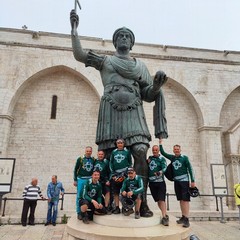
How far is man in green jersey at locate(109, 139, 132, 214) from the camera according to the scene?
2.75 m

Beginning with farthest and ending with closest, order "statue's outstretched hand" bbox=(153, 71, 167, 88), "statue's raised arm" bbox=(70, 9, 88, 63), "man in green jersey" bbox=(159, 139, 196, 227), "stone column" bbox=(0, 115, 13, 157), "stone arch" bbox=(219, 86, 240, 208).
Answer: "stone arch" bbox=(219, 86, 240, 208), "stone column" bbox=(0, 115, 13, 157), "man in green jersey" bbox=(159, 139, 196, 227), "statue's raised arm" bbox=(70, 9, 88, 63), "statue's outstretched hand" bbox=(153, 71, 167, 88)

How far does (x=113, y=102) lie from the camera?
304 centimetres

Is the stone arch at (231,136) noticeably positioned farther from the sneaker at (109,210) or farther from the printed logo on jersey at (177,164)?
the sneaker at (109,210)

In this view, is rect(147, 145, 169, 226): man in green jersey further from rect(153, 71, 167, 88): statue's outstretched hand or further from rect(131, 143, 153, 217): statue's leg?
rect(153, 71, 167, 88): statue's outstretched hand

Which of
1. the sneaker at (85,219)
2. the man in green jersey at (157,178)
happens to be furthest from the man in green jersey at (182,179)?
the sneaker at (85,219)

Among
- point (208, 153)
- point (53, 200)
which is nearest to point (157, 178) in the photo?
point (53, 200)

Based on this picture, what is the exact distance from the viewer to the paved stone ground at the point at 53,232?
5069mm

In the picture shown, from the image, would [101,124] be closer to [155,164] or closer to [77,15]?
[155,164]

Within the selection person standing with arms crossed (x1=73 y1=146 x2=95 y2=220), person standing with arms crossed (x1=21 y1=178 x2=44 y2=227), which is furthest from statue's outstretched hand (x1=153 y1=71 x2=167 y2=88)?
person standing with arms crossed (x1=21 y1=178 x2=44 y2=227)

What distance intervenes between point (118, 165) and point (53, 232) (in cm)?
403

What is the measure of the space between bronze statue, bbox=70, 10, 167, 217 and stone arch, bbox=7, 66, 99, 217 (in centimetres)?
828

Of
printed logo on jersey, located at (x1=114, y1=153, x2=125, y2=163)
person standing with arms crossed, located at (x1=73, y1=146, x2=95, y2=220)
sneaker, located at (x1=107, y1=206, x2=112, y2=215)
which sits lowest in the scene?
sneaker, located at (x1=107, y1=206, x2=112, y2=215)

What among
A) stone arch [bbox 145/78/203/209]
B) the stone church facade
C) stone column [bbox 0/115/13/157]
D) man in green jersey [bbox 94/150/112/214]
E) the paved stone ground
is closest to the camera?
man in green jersey [bbox 94/150/112/214]

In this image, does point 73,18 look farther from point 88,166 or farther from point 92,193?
point 92,193
